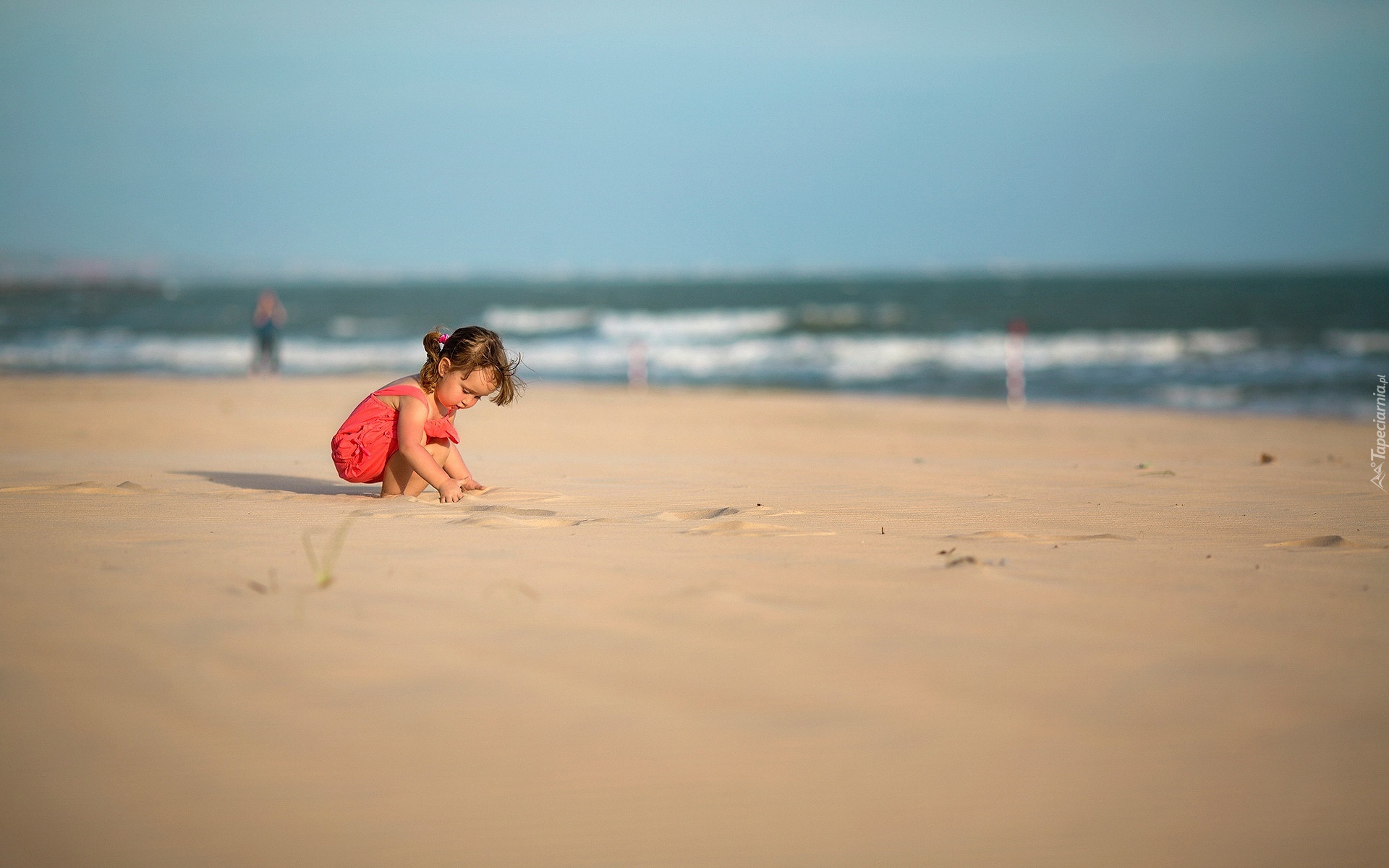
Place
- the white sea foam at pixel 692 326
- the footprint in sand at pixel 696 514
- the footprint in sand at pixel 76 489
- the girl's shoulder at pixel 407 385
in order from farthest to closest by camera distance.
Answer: the white sea foam at pixel 692 326, the footprint in sand at pixel 76 489, the girl's shoulder at pixel 407 385, the footprint in sand at pixel 696 514

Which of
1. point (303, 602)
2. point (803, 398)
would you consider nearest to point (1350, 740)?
point (303, 602)

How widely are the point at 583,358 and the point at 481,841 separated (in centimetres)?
2983

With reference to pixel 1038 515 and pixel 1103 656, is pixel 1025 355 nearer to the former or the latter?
pixel 1038 515

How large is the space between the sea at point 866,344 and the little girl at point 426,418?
4.14 m

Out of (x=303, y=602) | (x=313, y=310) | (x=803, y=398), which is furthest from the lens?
(x=313, y=310)

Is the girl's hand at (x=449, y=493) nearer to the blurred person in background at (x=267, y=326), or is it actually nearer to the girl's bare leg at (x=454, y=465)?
the girl's bare leg at (x=454, y=465)

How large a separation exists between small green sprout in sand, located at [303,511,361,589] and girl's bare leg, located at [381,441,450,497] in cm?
100

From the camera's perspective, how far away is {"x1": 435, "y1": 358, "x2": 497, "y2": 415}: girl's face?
5.16 m

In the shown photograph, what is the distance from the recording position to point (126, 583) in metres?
3.20

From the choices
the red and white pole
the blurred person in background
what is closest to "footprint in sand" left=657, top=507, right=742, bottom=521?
the red and white pole

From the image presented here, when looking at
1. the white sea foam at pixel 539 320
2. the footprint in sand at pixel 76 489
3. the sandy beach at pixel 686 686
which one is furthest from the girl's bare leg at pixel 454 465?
the white sea foam at pixel 539 320

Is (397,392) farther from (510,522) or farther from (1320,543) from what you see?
(1320,543)

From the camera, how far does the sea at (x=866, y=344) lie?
21375mm

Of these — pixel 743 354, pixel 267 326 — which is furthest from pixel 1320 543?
pixel 743 354
